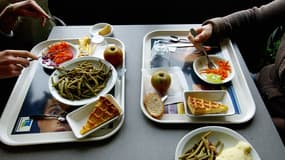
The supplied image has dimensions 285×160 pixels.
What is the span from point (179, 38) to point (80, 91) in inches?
20.4

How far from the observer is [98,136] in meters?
0.76

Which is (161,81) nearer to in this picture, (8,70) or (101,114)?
(101,114)

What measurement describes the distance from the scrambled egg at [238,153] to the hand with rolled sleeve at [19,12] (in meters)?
0.94

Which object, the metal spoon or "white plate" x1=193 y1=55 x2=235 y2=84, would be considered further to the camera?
the metal spoon

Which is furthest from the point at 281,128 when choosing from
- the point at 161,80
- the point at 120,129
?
the point at 120,129

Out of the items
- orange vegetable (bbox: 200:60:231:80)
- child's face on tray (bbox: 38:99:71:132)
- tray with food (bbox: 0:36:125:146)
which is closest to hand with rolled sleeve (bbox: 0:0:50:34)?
tray with food (bbox: 0:36:125:146)

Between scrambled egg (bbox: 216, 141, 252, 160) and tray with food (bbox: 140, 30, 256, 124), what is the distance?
0.12 meters

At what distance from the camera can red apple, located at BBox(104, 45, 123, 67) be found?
3.22ft

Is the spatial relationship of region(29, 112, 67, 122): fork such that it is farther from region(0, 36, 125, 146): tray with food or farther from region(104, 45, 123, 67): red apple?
region(104, 45, 123, 67): red apple

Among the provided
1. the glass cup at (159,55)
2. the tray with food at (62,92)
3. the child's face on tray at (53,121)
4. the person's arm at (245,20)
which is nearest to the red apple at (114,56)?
the tray with food at (62,92)

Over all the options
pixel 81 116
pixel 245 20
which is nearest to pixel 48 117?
pixel 81 116

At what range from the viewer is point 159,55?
3.46ft

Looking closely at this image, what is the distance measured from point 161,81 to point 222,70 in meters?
0.26

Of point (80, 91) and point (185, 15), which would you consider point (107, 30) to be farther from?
point (185, 15)
